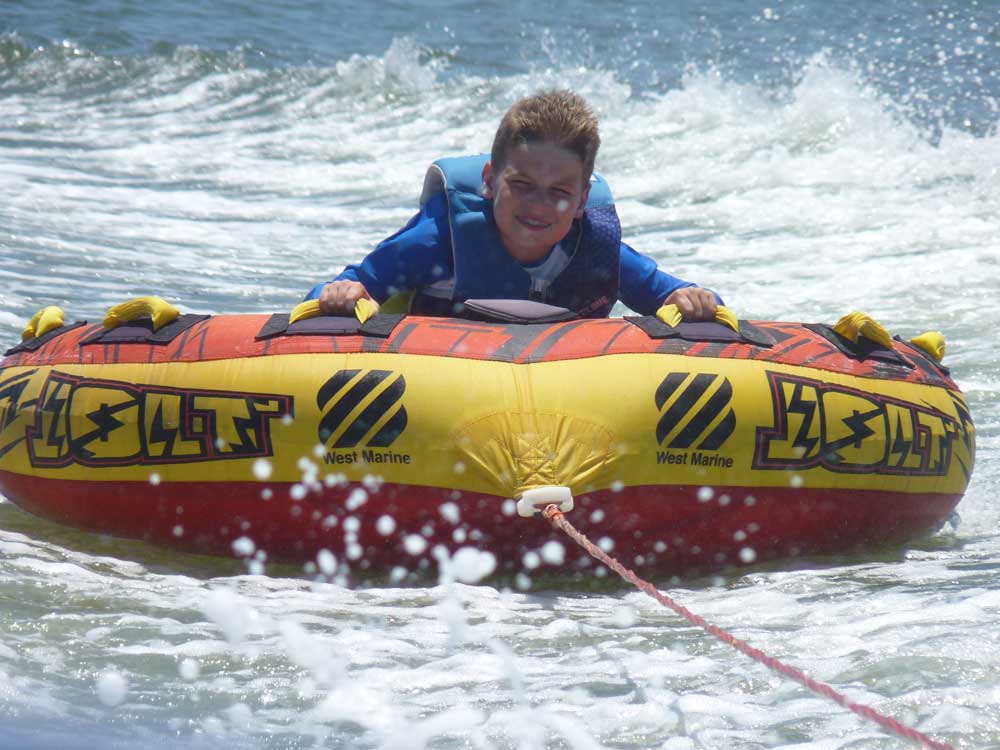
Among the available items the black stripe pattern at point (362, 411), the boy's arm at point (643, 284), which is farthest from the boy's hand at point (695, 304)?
the black stripe pattern at point (362, 411)

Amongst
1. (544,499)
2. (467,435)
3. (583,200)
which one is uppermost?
(583,200)

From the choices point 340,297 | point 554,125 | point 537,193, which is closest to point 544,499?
point 340,297

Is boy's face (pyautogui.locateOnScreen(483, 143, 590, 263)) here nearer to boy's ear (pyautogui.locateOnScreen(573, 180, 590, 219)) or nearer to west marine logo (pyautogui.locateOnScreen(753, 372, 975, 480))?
boy's ear (pyautogui.locateOnScreen(573, 180, 590, 219))

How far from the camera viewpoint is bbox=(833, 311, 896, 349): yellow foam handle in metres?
3.37

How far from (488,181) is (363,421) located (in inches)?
35.3

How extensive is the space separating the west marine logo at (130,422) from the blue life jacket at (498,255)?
75cm

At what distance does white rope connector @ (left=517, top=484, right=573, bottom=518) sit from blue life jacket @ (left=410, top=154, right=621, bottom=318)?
829mm

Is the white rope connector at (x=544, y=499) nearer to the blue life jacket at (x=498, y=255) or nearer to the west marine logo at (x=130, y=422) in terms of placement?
the west marine logo at (x=130, y=422)

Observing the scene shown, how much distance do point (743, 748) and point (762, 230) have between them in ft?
19.5

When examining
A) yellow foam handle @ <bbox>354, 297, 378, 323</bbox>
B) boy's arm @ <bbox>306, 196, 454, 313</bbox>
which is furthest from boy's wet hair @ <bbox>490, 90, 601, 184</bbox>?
yellow foam handle @ <bbox>354, 297, 378, 323</bbox>

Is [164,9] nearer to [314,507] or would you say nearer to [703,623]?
[314,507]

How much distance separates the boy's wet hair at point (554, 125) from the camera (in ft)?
10.7

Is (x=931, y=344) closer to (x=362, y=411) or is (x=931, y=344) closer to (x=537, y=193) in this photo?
(x=537, y=193)

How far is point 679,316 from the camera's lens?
10.6ft
